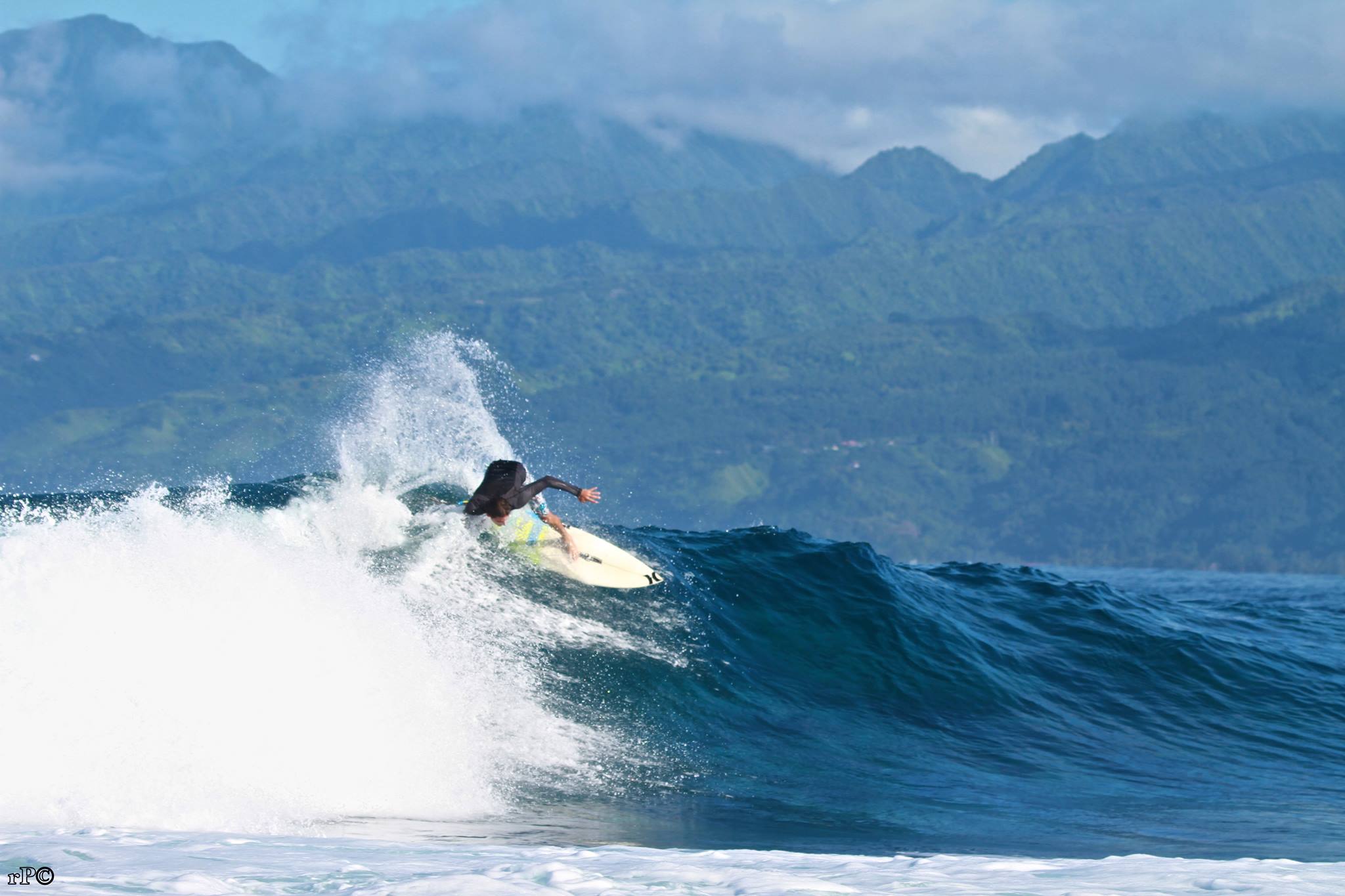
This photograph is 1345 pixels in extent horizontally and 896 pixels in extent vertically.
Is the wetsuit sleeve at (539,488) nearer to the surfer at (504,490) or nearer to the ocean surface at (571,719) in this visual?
the surfer at (504,490)

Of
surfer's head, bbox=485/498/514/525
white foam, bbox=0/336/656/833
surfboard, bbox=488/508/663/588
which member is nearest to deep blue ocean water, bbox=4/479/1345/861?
surfboard, bbox=488/508/663/588

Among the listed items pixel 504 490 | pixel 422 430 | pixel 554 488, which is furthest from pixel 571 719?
pixel 422 430

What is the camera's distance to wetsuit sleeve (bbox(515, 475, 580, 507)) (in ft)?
64.4

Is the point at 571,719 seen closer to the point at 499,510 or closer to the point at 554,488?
the point at 554,488

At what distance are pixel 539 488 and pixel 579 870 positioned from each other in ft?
29.7

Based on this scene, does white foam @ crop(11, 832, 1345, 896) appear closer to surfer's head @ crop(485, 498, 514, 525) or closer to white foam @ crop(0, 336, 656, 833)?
white foam @ crop(0, 336, 656, 833)

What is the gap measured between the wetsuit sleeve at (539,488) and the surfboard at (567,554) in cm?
132

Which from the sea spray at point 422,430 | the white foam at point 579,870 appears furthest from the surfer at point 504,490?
Answer: the white foam at point 579,870

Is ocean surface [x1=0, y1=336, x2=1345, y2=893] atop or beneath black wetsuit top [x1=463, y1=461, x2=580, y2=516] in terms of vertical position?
beneath

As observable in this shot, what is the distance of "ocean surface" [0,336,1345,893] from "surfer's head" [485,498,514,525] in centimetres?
79

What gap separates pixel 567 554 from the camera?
2188cm

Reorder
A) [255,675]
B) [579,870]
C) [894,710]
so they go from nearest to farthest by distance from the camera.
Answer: [579,870]
[255,675]
[894,710]

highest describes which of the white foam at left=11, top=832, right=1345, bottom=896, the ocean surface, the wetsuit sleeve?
the wetsuit sleeve

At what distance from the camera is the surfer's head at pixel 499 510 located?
20375 millimetres
